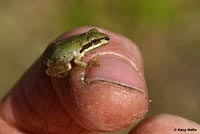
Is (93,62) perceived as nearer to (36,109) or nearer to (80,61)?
(80,61)

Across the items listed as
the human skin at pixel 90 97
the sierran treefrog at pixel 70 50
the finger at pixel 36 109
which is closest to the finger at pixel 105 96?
the human skin at pixel 90 97

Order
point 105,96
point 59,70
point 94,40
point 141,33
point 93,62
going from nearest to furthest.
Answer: point 105,96 → point 93,62 → point 59,70 → point 94,40 → point 141,33

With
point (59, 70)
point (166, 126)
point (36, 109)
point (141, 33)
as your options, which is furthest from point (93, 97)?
point (141, 33)

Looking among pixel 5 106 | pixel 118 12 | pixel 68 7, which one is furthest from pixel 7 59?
pixel 5 106

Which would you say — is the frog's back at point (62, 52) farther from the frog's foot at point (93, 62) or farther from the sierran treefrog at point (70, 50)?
the frog's foot at point (93, 62)

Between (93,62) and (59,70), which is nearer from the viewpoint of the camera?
(93,62)

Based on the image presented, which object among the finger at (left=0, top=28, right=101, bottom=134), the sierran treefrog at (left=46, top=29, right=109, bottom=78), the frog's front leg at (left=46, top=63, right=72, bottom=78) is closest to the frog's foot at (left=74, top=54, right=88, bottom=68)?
the sierran treefrog at (left=46, top=29, right=109, bottom=78)

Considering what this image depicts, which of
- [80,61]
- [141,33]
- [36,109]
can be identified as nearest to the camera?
[80,61]
